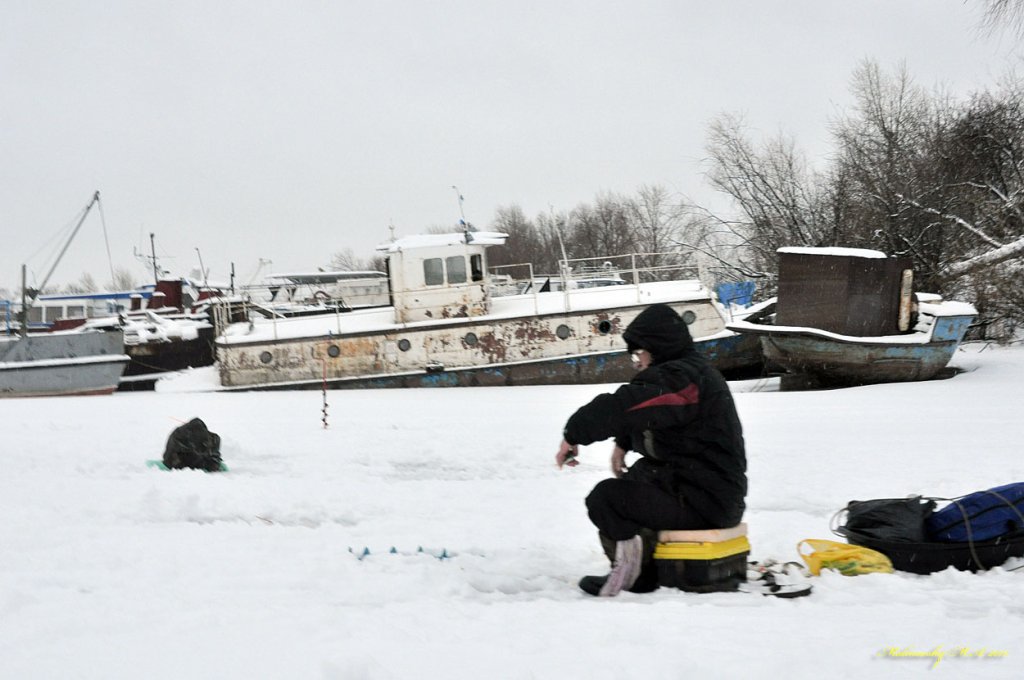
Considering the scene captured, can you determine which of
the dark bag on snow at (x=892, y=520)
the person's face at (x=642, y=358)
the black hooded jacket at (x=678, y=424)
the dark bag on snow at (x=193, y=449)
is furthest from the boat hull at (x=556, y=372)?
the black hooded jacket at (x=678, y=424)

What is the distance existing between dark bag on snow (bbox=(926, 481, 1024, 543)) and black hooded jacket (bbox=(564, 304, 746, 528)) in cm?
110

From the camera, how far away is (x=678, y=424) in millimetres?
3289

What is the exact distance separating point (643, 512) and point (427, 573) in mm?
1014

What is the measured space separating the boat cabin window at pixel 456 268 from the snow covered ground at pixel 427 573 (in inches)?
319

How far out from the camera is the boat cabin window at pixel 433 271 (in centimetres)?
1638

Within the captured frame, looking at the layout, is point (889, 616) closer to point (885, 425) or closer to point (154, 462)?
point (154, 462)

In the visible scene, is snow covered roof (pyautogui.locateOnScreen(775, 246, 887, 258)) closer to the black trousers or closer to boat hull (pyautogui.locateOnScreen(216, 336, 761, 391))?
Result: boat hull (pyautogui.locateOnScreen(216, 336, 761, 391))

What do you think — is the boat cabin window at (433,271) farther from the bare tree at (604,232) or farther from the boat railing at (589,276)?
the bare tree at (604,232)

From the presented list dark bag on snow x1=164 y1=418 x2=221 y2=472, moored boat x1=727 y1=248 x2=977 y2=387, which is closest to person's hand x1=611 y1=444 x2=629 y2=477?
dark bag on snow x1=164 y1=418 x2=221 y2=472

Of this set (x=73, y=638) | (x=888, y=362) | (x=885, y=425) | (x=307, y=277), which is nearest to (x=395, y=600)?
(x=73, y=638)

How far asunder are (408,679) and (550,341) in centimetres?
1377

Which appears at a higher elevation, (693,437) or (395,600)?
(693,437)

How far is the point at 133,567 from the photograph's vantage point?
10.9 ft

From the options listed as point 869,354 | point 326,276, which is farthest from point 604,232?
point 869,354
